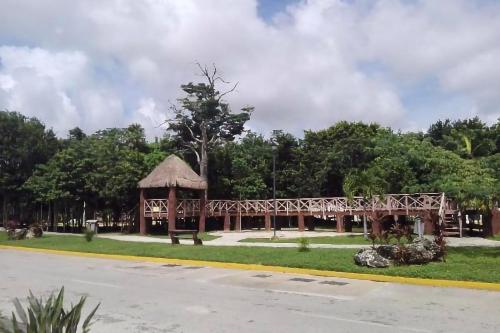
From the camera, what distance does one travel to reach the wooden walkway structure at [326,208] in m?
28.0

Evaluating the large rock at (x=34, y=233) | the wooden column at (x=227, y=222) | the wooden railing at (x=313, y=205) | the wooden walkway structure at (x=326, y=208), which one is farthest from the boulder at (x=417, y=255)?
the wooden column at (x=227, y=222)

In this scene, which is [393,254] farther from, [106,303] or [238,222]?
[238,222]

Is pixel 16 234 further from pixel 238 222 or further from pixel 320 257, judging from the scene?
pixel 320 257

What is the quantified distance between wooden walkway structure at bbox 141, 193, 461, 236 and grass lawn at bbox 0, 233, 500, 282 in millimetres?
6585

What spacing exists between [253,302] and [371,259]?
513 cm

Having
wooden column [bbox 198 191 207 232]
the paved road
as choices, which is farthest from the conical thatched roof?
the paved road

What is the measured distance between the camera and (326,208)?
34.4 meters

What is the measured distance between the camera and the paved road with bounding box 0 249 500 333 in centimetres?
783

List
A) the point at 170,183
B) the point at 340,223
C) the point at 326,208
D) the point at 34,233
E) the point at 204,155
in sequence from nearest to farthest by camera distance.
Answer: the point at 34,233, the point at 170,183, the point at 340,223, the point at 326,208, the point at 204,155

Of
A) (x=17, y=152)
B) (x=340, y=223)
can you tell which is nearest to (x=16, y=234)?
(x=17, y=152)

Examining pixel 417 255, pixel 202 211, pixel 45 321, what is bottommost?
pixel 417 255

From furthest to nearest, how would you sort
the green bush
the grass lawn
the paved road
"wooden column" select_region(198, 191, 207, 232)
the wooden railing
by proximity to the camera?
1. "wooden column" select_region(198, 191, 207, 232)
2. the wooden railing
3. the grass lawn
4. the paved road
5. the green bush

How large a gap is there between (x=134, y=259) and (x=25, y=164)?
96.4ft

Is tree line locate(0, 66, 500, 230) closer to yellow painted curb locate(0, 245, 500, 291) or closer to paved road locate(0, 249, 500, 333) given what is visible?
yellow painted curb locate(0, 245, 500, 291)
